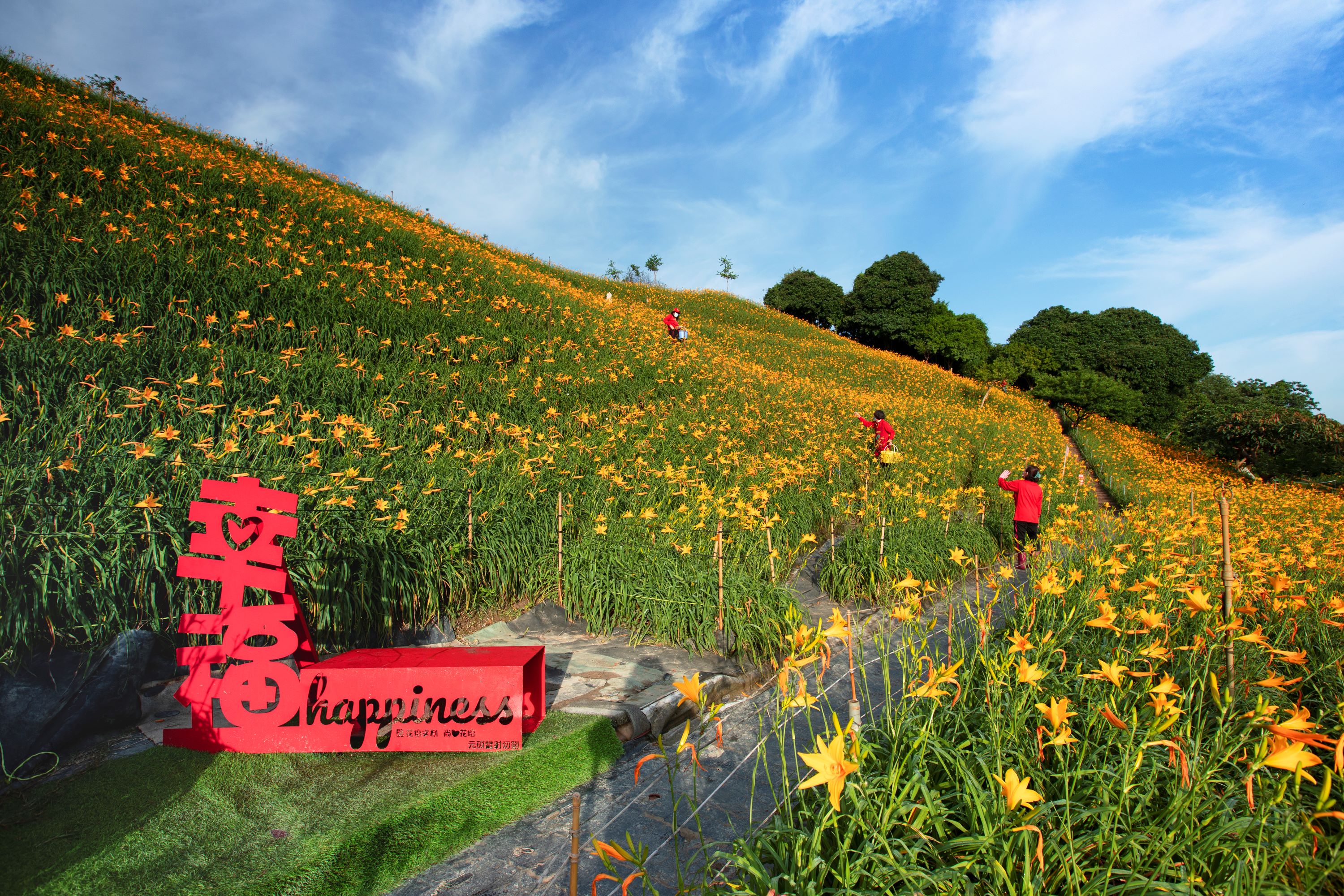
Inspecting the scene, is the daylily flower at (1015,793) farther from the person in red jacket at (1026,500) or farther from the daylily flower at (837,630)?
the person in red jacket at (1026,500)

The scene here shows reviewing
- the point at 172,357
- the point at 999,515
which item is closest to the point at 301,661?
the point at 172,357

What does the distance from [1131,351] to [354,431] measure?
135 ft

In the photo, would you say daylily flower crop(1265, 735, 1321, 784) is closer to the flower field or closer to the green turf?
the flower field

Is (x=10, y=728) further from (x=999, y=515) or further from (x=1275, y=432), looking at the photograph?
(x=1275, y=432)

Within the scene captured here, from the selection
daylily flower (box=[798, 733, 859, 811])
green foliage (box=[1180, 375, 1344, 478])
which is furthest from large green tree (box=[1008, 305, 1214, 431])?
daylily flower (box=[798, 733, 859, 811])

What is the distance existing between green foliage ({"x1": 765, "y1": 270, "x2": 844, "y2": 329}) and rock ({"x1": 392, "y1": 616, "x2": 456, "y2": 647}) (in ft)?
130

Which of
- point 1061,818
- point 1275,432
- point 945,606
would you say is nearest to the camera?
point 1061,818

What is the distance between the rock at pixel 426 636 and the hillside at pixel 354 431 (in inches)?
3.1

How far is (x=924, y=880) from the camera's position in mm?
1649

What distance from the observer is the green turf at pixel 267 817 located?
2.22 m

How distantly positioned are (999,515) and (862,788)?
28.4ft

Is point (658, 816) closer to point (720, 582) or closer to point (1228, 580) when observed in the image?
point (720, 582)

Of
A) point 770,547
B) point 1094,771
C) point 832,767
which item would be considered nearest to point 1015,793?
point 832,767

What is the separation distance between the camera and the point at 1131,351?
112 ft
